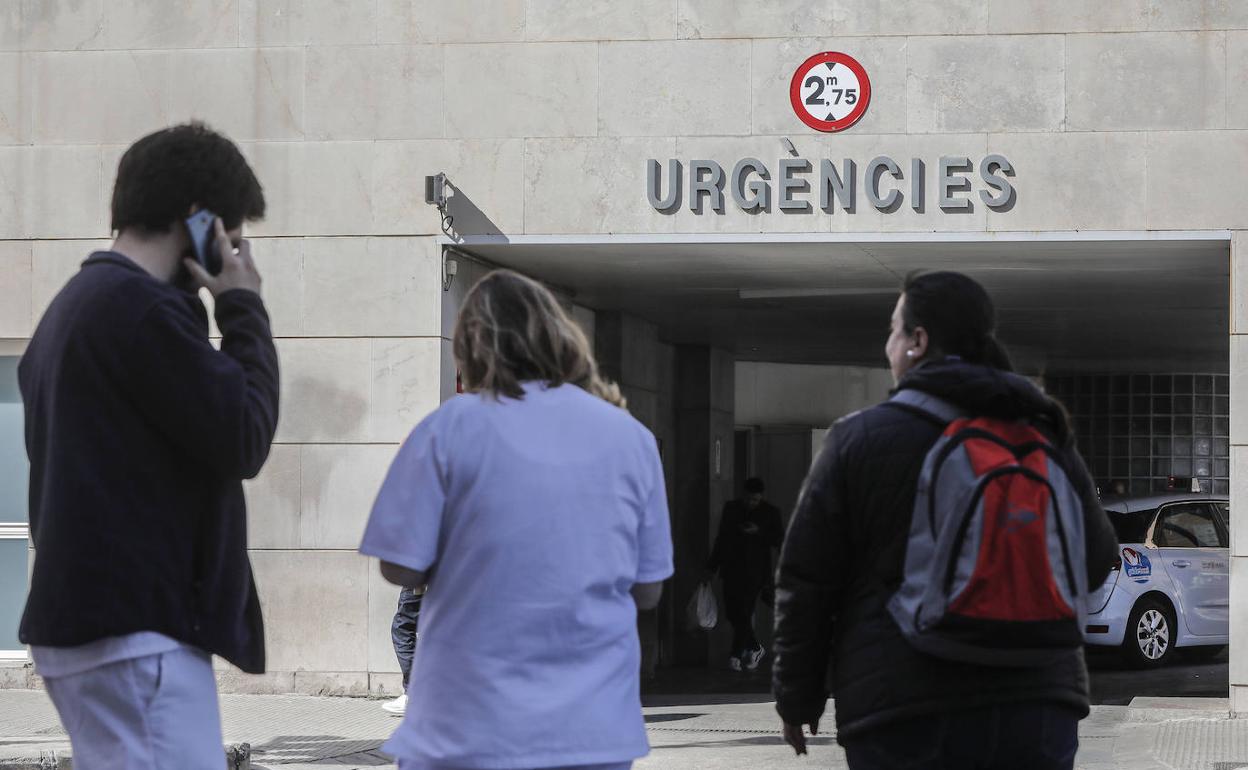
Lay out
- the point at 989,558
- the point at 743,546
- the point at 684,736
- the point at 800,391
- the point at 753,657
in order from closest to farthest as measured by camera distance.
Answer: the point at 989,558, the point at 684,736, the point at 753,657, the point at 743,546, the point at 800,391

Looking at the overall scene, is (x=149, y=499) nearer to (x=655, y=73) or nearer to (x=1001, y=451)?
(x=1001, y=451)

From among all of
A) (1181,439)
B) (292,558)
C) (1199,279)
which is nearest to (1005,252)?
(1199,279)

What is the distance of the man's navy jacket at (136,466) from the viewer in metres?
2.67

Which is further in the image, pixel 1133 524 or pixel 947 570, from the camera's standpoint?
pixel 1133 524

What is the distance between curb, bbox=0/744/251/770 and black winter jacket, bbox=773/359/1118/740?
4140 mm

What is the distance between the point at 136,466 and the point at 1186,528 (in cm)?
1410

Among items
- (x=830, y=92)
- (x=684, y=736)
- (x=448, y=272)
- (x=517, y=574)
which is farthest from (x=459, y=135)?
(x=517, y=574)

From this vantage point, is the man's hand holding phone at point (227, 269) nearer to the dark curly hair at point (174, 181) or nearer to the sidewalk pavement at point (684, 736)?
the dark curly hair at point (174, 181)

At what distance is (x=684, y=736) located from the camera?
9.99 m

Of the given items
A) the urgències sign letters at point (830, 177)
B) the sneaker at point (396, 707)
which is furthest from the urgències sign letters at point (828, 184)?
the sneaker at point (396, 707)

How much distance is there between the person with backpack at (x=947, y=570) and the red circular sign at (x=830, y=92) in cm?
723

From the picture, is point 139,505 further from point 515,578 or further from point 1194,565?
point 1194,565

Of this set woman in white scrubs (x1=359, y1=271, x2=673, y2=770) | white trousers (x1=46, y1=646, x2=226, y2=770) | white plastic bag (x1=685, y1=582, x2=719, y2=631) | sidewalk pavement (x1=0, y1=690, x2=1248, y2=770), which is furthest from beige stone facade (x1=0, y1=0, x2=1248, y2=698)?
white trousers (x1=46, y1=646, x2=226, y2=770)

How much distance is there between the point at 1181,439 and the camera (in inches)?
974
